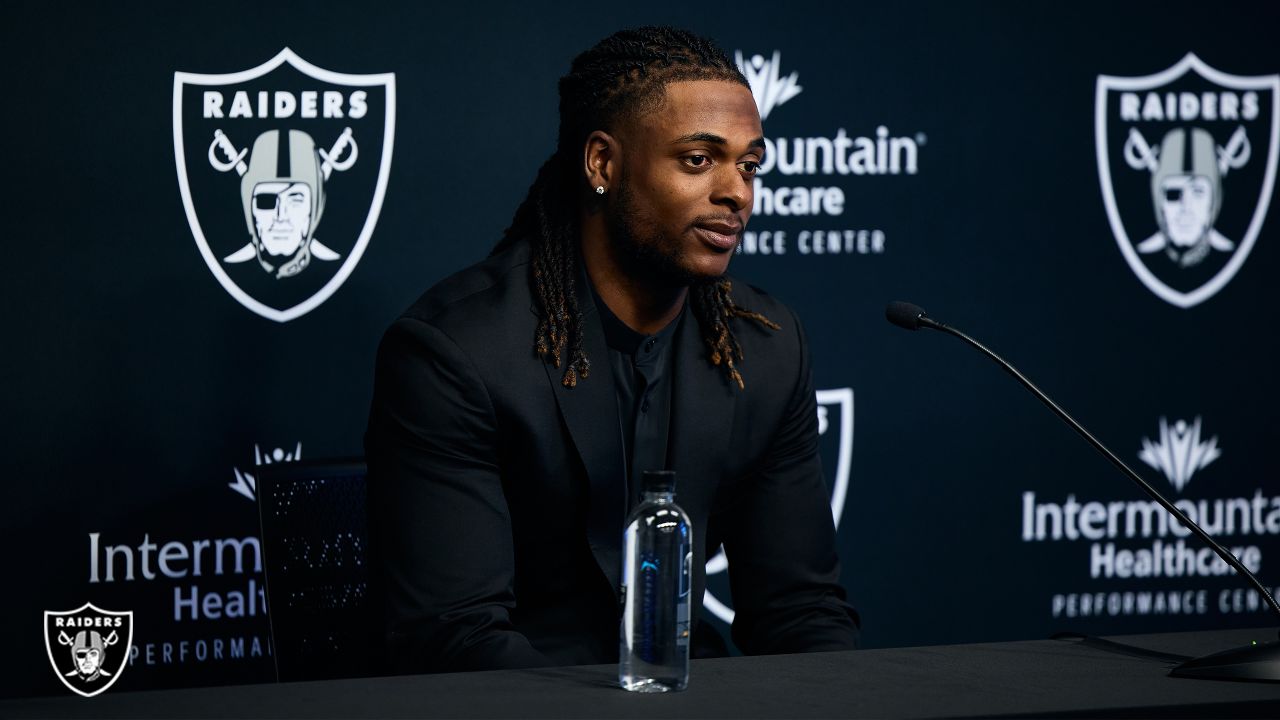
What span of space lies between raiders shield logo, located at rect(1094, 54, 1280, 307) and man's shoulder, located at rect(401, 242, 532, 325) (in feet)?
5.61

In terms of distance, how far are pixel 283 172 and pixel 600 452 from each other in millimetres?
1105

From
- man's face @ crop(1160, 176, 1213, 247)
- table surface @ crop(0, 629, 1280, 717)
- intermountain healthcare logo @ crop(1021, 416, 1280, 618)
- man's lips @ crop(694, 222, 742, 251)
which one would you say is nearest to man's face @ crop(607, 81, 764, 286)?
man's lips @ crop(694, 222, 742, 251)

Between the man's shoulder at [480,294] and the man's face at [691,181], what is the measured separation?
173 millimetres

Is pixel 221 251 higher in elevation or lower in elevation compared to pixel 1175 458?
higher

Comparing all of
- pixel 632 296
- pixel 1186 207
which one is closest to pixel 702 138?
pixel 632 296

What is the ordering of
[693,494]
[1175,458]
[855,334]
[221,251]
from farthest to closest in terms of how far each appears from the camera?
1. [1175,458]
2. [855,334]
3. [221,251]
4. [693,494]

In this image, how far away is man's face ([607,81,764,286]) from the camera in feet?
6.49

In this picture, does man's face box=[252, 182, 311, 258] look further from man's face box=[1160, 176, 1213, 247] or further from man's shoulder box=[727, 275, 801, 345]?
man's face box=[1160, 176, 1213, 247]

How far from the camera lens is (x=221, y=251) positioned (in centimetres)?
263

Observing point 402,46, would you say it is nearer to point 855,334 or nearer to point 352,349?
point 352,349

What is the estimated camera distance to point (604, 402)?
1931 millimetres

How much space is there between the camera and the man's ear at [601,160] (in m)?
2.04

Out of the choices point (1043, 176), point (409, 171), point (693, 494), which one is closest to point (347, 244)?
point (409, 171)

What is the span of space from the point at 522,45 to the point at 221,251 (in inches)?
28.5
